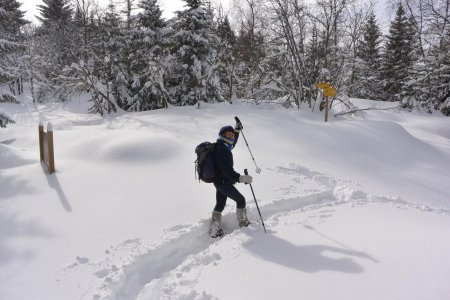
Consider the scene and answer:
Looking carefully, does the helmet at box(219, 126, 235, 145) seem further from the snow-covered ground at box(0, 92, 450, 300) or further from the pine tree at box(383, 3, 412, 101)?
the pine tree at box(383, 3, 412, 101)

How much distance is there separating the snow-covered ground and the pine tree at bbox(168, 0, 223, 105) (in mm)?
9226

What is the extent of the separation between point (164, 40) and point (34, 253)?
57.2 feet

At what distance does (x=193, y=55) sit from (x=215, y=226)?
1478 centimetres

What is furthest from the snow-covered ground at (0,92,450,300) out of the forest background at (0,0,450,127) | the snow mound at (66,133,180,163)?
the forest background at (0,0,450,127)

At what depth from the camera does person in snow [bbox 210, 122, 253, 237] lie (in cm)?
495

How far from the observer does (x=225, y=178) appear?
5.18 meters

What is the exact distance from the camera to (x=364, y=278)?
355cm

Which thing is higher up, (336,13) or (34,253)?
(336,13)

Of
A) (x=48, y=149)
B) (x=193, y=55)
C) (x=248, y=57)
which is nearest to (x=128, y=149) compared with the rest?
(x=48, y=149)

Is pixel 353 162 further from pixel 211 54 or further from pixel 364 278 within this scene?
pixel 211 54

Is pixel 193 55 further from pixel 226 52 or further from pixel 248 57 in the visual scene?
pixel 248 57

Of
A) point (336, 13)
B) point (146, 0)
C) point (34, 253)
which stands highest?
point (146, 0)

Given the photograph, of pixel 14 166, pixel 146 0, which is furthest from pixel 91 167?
pixel 146 0

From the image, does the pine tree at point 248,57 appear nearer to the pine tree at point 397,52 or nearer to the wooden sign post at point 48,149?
the pine tree at point 397,52
